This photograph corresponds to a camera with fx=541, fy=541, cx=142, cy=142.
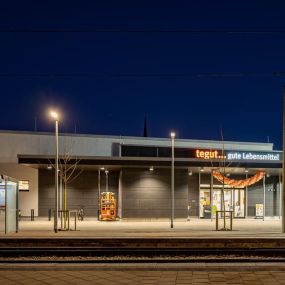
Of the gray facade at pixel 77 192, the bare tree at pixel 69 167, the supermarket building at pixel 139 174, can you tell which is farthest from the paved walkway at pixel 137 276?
the gray facade at pixel 77 192

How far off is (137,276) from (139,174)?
26405 mm

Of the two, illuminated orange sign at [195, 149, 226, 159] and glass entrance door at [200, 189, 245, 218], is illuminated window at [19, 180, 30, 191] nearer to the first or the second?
illuminated orange sign at [195, 149, 226, 159]

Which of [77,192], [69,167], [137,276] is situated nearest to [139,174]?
[69,167]

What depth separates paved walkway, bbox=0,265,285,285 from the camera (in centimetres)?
1067

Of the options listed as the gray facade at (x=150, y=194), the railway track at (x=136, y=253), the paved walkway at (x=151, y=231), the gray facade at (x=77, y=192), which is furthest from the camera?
the gray facade at (x=77, y=192)

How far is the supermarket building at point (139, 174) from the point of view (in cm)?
3712

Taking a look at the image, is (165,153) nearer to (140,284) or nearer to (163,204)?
(163,204)

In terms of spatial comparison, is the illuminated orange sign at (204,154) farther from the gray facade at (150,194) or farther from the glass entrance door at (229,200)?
the gray facade at (150,194)

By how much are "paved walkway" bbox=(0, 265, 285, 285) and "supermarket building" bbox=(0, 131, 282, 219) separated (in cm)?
2305

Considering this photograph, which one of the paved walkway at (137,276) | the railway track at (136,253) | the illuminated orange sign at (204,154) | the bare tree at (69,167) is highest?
the illuminated orange sign at (204,154)

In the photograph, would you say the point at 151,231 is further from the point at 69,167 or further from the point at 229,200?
the point at 229,200

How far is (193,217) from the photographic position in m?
42.0

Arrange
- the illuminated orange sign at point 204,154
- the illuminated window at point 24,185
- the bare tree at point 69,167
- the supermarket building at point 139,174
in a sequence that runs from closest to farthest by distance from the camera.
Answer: the bare tree at point 69,167, the supermarket building at point 139,174, the illuminated window at point 24,185, the illuminated orange sign at point 204,154

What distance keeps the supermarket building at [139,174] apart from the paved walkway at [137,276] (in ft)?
75.6
